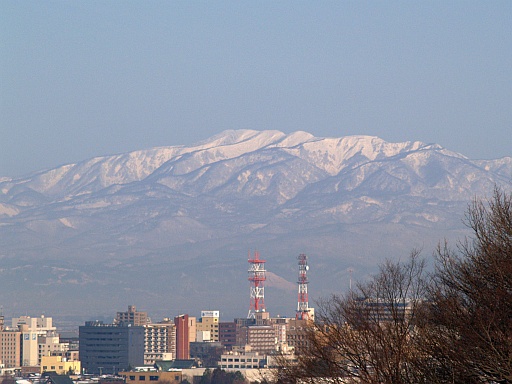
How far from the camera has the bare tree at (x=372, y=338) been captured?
78.4ft

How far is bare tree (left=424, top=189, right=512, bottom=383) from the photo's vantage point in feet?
68.5

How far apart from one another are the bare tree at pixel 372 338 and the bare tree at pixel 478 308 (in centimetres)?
96

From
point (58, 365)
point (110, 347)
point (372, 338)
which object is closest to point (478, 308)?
point (372, 338)

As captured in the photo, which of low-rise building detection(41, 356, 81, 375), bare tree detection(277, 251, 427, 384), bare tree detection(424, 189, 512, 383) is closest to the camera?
bare tree detection(424, 189, 512, 383)

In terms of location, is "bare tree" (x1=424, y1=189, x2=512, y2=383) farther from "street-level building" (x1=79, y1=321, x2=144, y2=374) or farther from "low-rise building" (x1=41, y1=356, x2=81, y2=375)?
"street-level building" (x1=79, y1=321, x2=144, y2=374)

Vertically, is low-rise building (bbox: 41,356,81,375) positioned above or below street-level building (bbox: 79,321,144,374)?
below

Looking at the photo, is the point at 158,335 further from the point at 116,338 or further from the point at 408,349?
the point at 408,349

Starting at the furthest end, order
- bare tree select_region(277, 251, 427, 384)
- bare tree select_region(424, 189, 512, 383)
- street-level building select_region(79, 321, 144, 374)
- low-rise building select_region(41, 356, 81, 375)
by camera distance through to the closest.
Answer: street-level building select_region(79, 321, 144, 374) < low-rise building select_region(41, 356, 81, 375) < bare tree select_region(277, 251, 427, 384) < bare tree select_region(424, 189, 512, 383)

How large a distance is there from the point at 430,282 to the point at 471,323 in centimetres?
410

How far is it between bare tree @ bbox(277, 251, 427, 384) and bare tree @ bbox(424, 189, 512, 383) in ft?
3.15

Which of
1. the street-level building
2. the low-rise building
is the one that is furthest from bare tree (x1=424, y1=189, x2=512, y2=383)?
the street-level building

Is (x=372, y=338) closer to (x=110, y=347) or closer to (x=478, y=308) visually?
(x=478, y=308)

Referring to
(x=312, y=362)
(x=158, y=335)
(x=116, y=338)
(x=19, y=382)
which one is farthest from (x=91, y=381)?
(x=312, y=362)

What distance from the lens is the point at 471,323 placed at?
21453 mm
